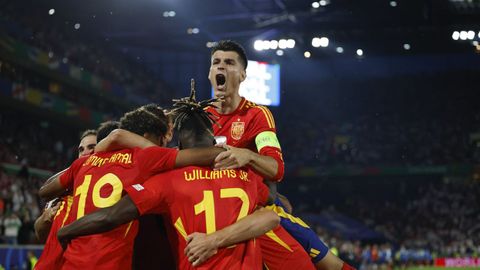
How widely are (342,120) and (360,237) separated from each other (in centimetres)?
1084

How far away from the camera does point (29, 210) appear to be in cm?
1783

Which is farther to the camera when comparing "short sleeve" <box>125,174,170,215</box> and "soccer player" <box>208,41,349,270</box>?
"soccer player" <box>208,41,349,270</box>

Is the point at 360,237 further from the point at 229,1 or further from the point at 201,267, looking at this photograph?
the point at 201,267

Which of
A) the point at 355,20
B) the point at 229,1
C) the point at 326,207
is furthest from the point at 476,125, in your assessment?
the point at 229,1

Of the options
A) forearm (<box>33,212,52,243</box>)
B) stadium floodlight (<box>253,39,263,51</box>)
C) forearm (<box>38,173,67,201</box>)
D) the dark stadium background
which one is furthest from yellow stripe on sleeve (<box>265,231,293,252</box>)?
stadium floodlight (<box>253,39,263,51</box>)

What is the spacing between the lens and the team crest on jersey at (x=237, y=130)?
5441mm

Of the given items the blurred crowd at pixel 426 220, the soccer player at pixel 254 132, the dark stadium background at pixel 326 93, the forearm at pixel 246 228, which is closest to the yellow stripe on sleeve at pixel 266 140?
the soccer player at pixel 254 132

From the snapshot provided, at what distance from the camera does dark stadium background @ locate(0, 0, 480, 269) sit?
29.2m

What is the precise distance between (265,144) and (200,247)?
1517 millimetres

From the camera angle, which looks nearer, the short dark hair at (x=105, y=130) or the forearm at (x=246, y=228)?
the forearm at (x=246, y=228)

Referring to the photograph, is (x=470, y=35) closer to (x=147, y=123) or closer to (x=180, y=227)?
(x=147, y=123)

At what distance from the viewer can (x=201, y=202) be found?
3.84 metres

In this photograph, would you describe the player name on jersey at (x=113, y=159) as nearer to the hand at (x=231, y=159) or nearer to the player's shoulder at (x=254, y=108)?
the hand at (x=231, y=159)

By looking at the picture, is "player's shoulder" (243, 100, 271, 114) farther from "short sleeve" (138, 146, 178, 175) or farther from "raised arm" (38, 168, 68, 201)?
"raised arm" (38, 168, 68, 201)
